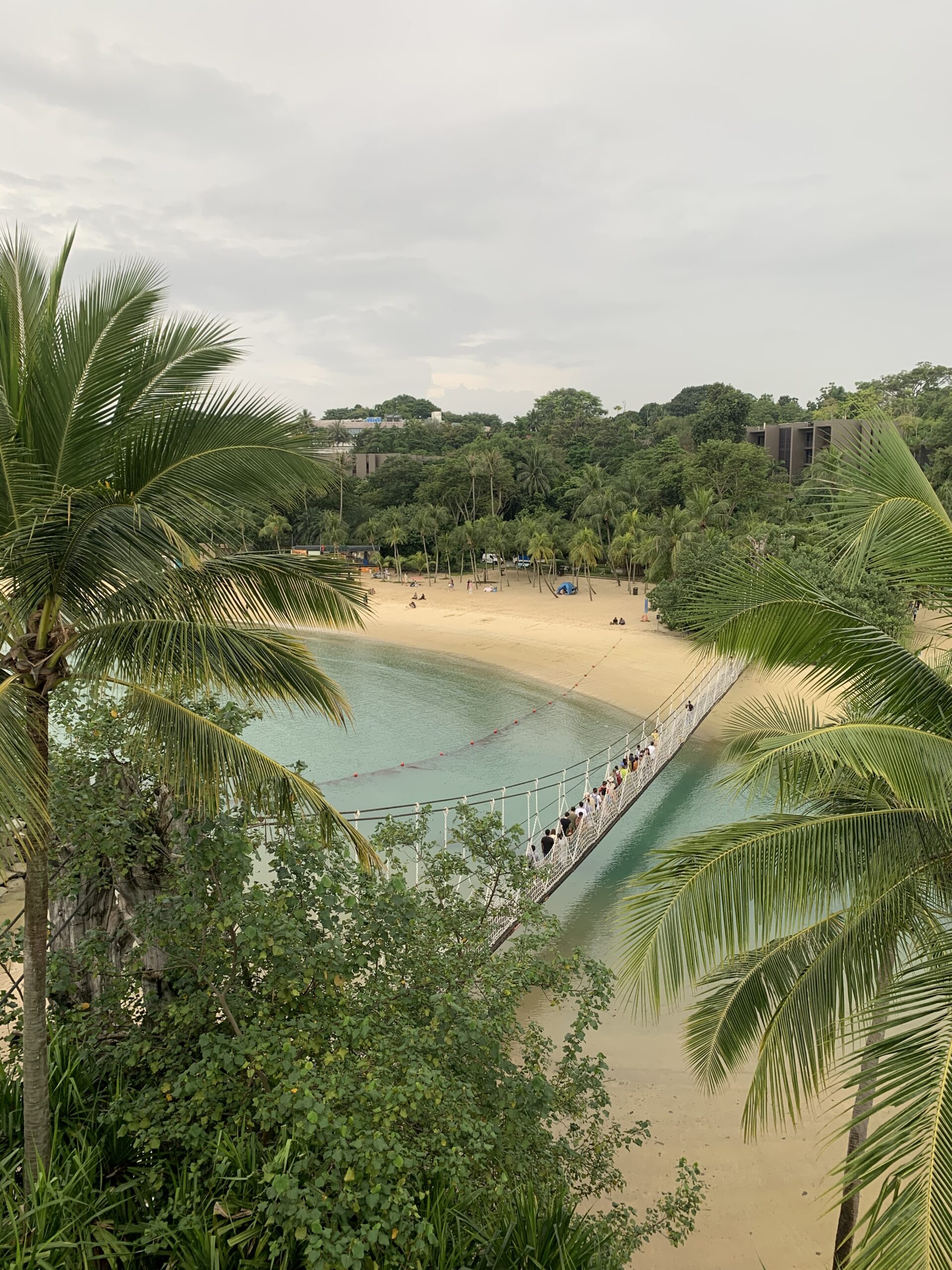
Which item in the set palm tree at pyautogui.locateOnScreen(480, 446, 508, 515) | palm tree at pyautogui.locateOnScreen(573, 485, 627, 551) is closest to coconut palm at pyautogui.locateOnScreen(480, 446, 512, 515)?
palm tree at pyautogui.locateOnScreen(480, 446, 508, 515)

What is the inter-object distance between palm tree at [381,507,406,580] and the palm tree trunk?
3909cm

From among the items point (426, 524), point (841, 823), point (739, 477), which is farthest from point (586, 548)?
point (841, 823)

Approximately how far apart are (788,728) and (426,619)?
27506 mm

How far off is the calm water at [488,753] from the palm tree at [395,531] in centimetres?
1621

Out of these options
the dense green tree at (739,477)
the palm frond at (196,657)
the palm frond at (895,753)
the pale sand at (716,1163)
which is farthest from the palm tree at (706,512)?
the palm frond at (196,657)

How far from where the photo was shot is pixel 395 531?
138 ft

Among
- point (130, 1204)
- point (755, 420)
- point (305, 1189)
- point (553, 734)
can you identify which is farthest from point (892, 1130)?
point (755, 420)

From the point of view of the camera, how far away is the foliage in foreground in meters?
2.81

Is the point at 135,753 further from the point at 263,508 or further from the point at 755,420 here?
the point at 755,420

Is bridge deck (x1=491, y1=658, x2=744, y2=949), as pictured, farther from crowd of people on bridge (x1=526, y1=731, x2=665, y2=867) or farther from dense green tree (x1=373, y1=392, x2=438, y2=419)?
dense green tree (x1=373, y1=392, x2=438, y2=419)

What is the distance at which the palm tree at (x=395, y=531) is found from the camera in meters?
42.0

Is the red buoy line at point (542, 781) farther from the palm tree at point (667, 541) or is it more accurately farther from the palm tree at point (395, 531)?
the palm tree at point (395, 531)

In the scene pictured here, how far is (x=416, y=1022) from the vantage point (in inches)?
151

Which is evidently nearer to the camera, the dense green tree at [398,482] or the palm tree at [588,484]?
the palm tree at [588,484]
